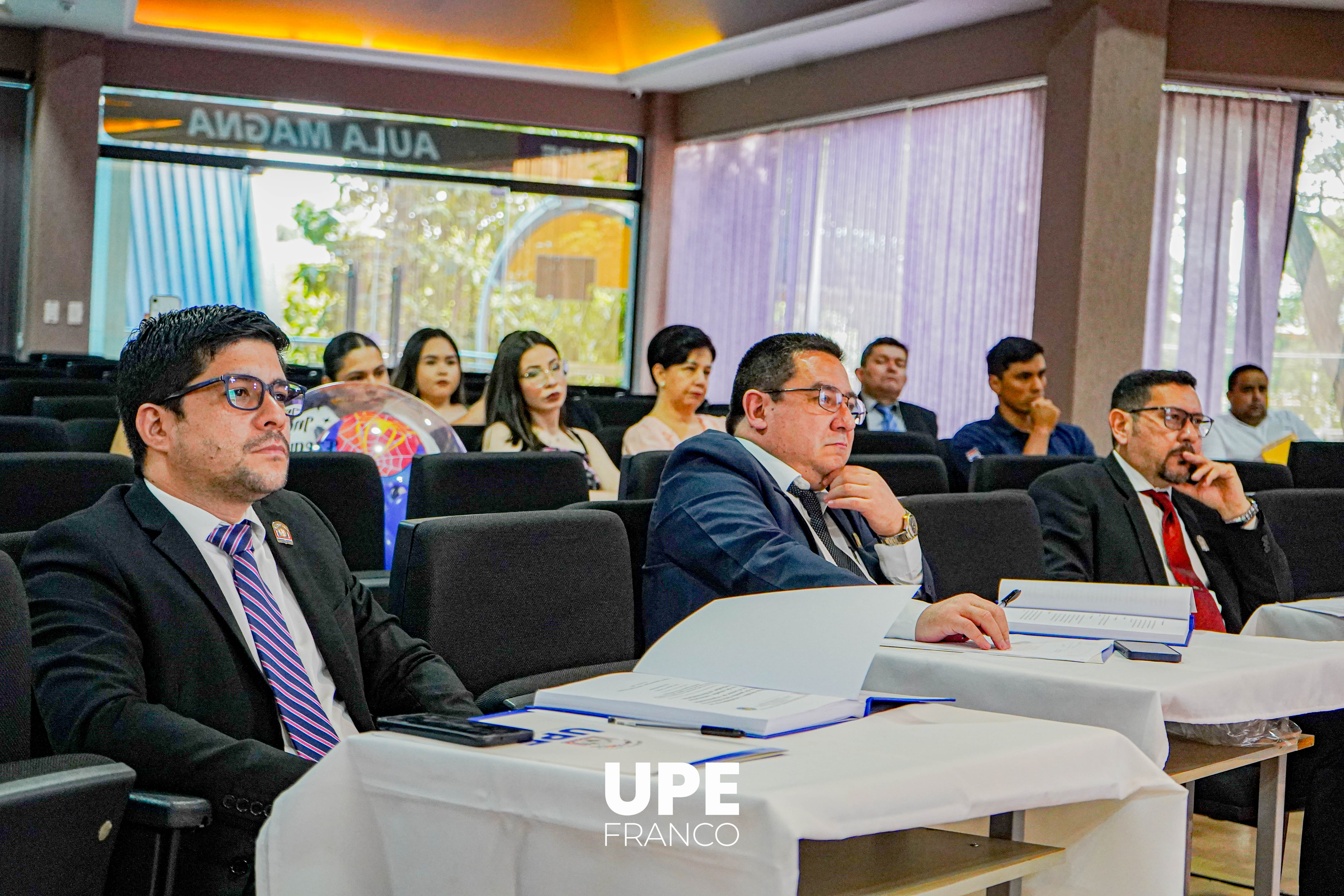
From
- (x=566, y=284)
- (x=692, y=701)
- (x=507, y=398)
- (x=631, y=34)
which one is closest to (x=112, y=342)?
(x=566, y=284)

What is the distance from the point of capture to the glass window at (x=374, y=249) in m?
10.5

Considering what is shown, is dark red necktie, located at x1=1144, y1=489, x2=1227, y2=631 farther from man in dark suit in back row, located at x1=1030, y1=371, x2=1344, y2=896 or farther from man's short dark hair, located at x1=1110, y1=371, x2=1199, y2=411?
man's short dark hair, located at x1=1110, y1=371, x2=1199, y2=411

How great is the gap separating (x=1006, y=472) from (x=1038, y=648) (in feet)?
7.20

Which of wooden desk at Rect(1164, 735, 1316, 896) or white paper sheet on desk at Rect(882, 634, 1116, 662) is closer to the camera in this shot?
white paper sheet on desk at Rect(882, 634, 1116, 662)

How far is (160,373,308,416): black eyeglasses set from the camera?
2113 mm

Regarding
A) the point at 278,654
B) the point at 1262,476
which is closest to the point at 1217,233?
the point at 1262,476

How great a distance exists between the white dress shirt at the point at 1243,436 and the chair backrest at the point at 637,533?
19.2 ft

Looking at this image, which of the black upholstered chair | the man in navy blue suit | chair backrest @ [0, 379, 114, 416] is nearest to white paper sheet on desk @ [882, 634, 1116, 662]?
the man in navy blue suit

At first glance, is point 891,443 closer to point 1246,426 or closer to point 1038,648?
point 1038,648

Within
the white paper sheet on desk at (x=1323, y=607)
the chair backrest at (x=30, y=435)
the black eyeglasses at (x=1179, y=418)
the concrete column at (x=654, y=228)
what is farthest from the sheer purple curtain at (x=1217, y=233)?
the chair backrest at (x=30, y=435)

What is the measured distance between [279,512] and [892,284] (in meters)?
7.45

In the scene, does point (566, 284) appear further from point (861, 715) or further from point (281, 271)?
point (861, 715)

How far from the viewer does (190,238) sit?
422 inches

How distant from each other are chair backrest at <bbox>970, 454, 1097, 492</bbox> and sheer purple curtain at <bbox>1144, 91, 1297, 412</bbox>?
4.13 m
